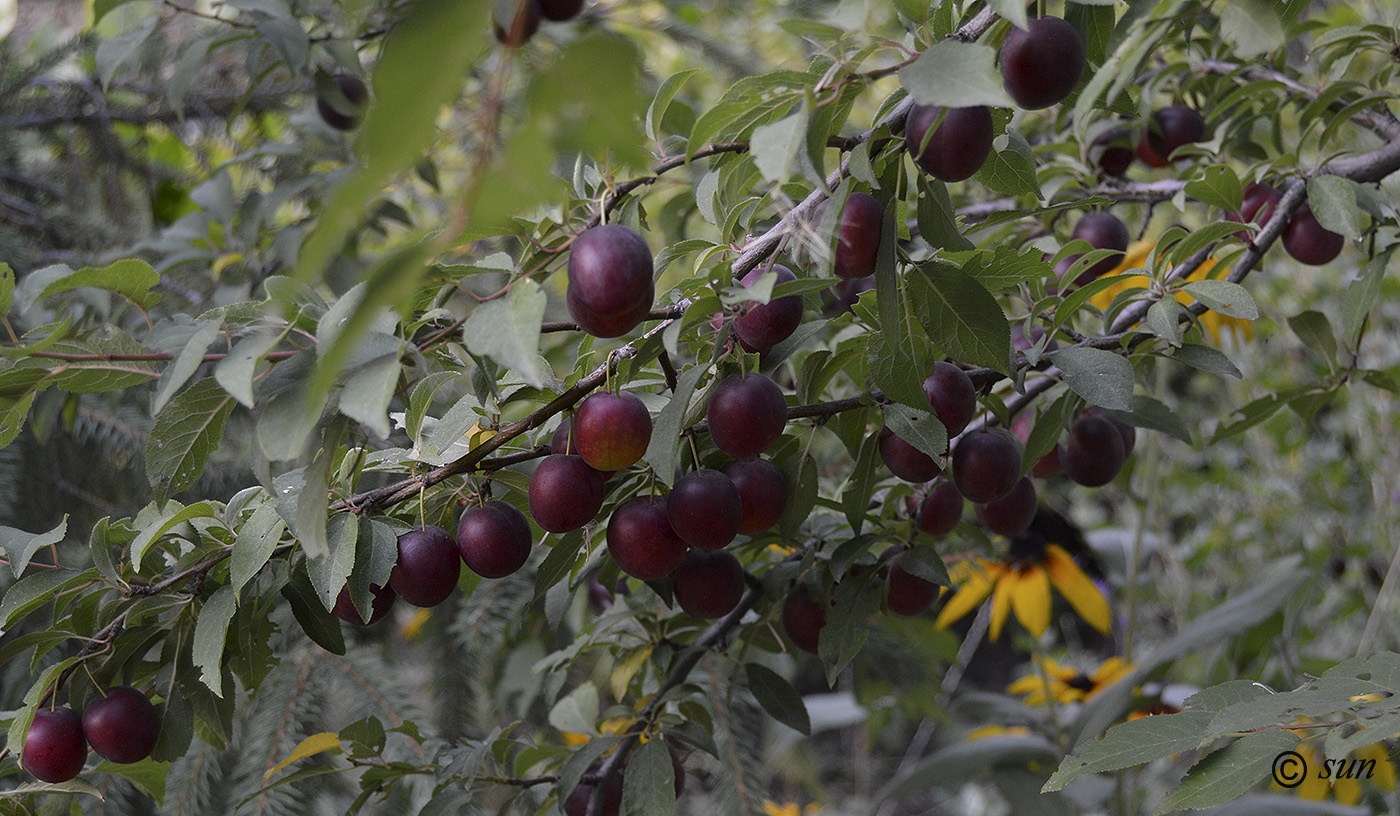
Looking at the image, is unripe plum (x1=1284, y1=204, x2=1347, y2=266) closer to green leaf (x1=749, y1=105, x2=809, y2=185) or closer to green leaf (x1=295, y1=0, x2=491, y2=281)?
green leaf (x1=749, y1=105, x2=809, y2=185)

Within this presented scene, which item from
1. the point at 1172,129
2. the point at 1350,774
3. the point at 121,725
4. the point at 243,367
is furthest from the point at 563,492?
the point at 1350,774

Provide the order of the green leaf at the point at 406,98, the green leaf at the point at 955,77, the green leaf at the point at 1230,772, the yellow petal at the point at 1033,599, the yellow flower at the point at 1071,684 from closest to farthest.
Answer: the green leaf at the point at 406,98, the green leaf at the point at 955,77, the green leaf at the point at 1230,772, the yellow petal at the point at 1033,599, the yellow flower at the point at 1071,684

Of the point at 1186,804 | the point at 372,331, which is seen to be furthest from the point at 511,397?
the point at 1186,804

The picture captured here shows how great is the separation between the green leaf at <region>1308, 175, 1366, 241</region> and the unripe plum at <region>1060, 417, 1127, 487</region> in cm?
17

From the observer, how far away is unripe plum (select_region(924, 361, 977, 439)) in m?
0.49

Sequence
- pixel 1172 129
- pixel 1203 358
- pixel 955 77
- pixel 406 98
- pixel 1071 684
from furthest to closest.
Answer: pixel 1071 684 → pixel 1172 129 → pixel 1203 358 → pixel 955 77 → pixel 406 98

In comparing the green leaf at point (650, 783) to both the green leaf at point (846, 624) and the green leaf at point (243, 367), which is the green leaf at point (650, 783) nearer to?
the green leaf at point (846, 624)

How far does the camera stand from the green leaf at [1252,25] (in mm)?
348

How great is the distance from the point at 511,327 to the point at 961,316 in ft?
0.71

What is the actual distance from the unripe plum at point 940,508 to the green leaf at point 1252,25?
31 centimetres

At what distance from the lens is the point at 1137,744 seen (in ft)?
1.49

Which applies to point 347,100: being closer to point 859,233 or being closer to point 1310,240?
point 859,233

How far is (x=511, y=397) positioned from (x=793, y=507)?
0.54ft

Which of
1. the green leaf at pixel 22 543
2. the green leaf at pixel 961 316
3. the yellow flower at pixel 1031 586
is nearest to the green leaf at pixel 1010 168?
the green leaf at pixel 961 316
